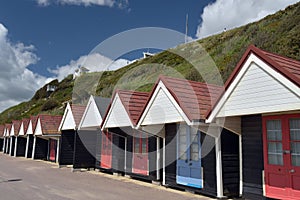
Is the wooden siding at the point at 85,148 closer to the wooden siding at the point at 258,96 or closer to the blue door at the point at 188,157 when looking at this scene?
the blue door at the point at 188,157

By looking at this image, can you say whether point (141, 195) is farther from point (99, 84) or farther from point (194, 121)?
point (99, 84)

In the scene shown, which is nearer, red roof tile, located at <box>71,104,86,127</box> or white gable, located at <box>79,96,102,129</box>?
white gable, located at <box>79,96,102,129</box>

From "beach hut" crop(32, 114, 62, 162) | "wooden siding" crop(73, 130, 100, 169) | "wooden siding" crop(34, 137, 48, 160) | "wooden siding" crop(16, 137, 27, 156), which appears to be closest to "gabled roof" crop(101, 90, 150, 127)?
"wooden siding" crop(73, 130, 100, 169)

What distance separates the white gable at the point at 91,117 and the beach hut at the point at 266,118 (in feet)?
28.1

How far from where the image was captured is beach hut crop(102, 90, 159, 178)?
39.3 feet

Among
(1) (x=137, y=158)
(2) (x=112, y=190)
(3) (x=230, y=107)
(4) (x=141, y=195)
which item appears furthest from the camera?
(1) (x=137, y=158)

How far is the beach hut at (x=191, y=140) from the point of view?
8547mm

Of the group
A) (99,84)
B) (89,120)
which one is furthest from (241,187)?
(99,84)

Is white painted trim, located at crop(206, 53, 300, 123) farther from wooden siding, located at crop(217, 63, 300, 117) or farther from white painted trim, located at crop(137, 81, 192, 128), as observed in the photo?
white painted trim, located at crop(137, 81, 192, 128)

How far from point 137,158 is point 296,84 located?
851 cm

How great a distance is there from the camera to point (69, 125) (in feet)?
59.6

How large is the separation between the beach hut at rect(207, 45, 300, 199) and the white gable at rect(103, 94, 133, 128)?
16.7 ft

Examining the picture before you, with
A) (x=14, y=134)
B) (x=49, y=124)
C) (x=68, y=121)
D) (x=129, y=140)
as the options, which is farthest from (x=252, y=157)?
(x=14, y=134)

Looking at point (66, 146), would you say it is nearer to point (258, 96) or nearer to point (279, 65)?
point (258, 96)
